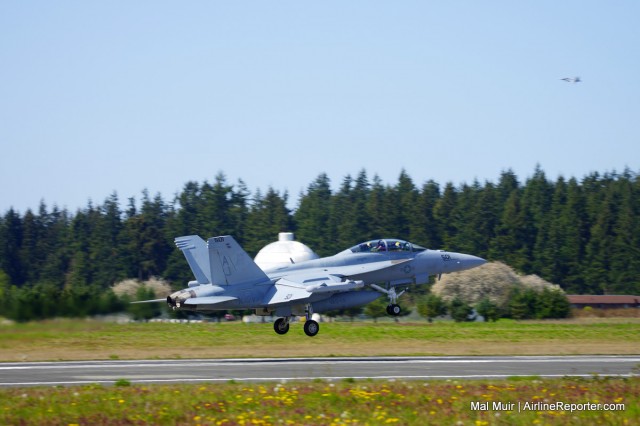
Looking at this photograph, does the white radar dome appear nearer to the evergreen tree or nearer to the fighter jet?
the fighter jet

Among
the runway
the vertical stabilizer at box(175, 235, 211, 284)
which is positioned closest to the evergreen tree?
the vertical stabilizer at box(175, 235, 211, 284)

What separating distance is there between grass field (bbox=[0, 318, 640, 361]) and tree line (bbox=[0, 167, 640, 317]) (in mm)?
44747

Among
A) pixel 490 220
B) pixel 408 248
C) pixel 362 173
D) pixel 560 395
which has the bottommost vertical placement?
pixel 560 395

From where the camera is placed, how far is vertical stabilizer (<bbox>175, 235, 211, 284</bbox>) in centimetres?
3784

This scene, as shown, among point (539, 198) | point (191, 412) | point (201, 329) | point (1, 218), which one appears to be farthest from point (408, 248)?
point (1, 218)

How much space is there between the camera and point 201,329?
157ft

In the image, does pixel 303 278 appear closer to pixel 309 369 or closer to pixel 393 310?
pixel 393 310

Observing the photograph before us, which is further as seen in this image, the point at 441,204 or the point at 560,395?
the point at 441,204

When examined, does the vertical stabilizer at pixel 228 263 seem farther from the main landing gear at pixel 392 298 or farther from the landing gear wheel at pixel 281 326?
the main landing gear at pixel 392 298

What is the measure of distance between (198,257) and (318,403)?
19.7 metres

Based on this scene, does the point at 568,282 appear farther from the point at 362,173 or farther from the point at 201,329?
the point at 201,329

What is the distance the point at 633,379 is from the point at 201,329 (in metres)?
28.8

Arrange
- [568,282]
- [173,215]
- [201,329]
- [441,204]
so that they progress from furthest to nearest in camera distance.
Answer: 1. [173,215]
2. [441,204]
3. [568,282]
4. [201,329]

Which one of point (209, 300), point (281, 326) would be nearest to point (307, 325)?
point (281, 326)
